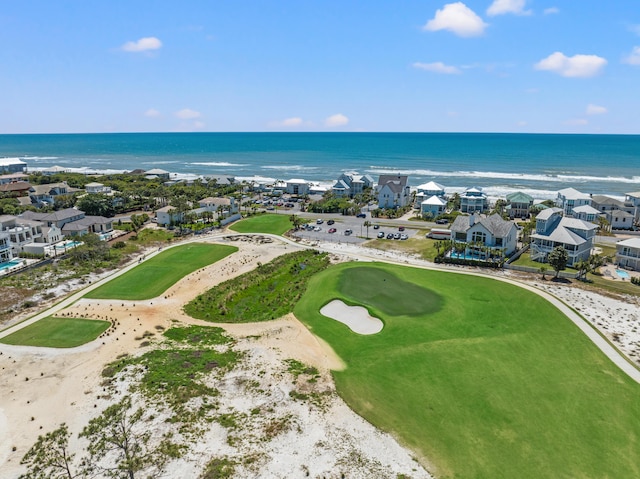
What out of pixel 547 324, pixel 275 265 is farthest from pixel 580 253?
pixel 275 265

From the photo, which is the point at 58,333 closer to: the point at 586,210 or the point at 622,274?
the point at 622,274

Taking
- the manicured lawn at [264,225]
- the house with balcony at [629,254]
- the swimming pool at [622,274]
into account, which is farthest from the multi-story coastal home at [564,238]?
the manicured lawn at [264,225]

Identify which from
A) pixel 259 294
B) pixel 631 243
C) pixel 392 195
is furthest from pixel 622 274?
pixel 392 195

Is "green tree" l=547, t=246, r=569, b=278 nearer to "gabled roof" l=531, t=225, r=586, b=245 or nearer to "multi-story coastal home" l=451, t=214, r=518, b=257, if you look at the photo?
"gabled roof" l=531, t=225, r=586, b=245

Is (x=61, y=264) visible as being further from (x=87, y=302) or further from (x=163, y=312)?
(x=163, y=312)

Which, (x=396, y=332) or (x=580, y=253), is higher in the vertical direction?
(x=580, y=253)

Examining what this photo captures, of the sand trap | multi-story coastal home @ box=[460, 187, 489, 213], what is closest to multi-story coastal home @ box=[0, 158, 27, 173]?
multi-story coastal home @ box=[460, 187, 489, 213]
